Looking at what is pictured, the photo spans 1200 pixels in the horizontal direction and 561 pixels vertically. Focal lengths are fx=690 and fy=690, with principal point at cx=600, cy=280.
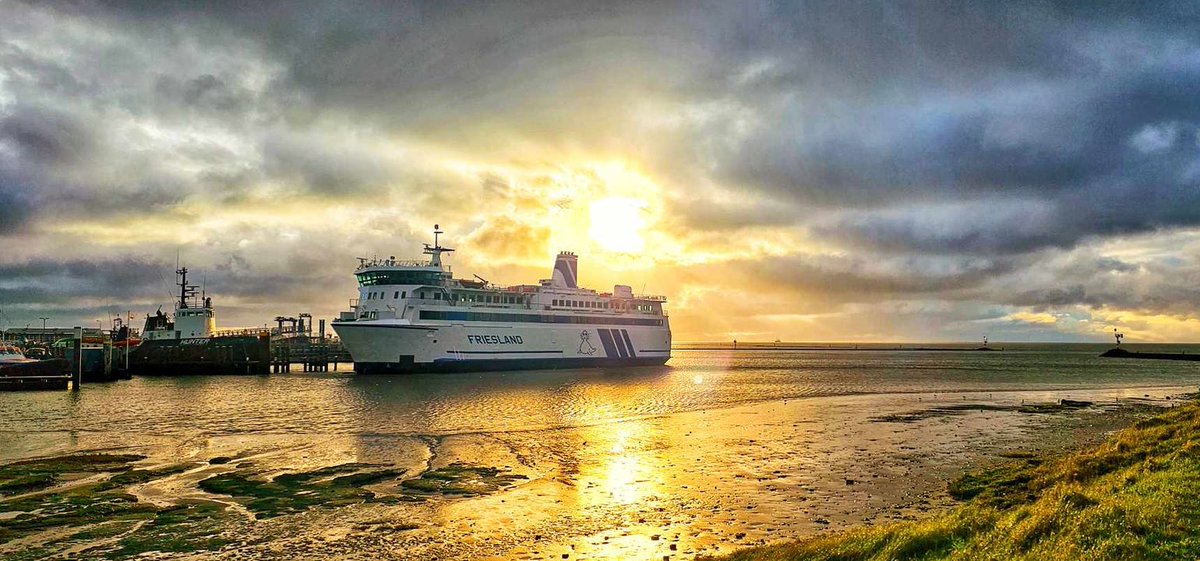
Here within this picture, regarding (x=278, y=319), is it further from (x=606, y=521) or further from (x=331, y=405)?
(x=606, y=521)

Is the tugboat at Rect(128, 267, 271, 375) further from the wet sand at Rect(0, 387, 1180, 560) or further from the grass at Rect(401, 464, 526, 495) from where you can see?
the grass at Rect(401, 464, 526, 495)

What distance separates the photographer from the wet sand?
41.9 feet

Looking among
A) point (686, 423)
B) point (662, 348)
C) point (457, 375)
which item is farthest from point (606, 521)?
point (662, 348)

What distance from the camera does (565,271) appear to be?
251ft

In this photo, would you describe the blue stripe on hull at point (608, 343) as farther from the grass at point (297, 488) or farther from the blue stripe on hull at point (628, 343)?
the grass at point (297, 488)

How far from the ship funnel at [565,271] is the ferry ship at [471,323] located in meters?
0.11

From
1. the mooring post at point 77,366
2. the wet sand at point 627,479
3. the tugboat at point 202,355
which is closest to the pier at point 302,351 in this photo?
the tugboat at point 202,355

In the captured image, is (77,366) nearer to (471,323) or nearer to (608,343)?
(471,323)

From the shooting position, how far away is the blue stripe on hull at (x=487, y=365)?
197ft

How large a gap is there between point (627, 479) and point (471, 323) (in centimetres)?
4701

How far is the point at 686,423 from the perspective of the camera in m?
30.4

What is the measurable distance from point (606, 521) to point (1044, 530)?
26.3 ft

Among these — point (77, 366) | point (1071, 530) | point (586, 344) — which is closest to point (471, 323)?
point (586, 344)

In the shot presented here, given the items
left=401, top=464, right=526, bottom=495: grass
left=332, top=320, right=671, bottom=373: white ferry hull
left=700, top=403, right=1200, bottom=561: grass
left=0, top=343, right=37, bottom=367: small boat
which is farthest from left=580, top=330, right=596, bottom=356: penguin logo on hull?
left=700, top=403, right=1200, bottom=561: grass
